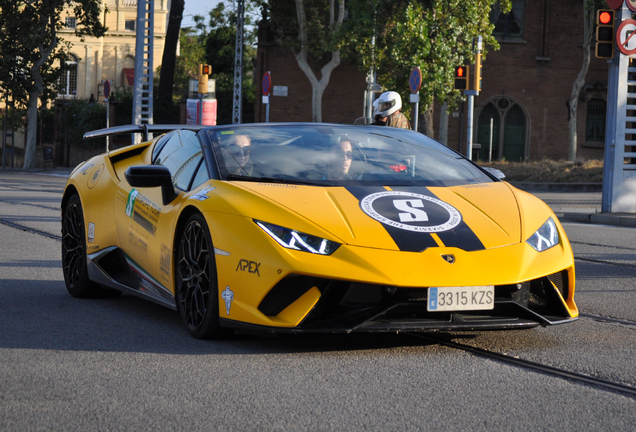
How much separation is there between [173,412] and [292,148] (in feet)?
7.88

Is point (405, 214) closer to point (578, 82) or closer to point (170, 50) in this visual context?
point (578, 82)

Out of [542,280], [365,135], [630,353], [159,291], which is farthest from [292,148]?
[630,353]

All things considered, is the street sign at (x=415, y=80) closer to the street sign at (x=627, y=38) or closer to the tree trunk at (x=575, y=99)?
the street sign at (x=627, y=38)

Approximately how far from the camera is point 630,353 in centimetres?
486

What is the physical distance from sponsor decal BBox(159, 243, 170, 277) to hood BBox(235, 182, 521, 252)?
2.34 feet

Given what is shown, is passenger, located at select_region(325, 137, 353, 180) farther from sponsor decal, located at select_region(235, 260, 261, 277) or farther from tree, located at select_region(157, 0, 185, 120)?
tree, located at select_region(157, 0, 185, 120)

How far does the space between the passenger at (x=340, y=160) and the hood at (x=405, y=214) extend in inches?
9.8

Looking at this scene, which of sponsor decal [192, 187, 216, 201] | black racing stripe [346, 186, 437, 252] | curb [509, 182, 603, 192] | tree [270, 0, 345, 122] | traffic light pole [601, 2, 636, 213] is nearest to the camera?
black racing stripe [346, 186, 437, 252]

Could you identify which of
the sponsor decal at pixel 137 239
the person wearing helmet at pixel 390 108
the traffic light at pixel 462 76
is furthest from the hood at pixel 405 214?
the traffic light at pixel 462 76

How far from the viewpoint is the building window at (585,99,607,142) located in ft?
135

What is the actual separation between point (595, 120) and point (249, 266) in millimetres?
38903

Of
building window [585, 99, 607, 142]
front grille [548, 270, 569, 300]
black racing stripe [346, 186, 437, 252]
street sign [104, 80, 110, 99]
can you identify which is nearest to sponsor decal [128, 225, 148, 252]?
black racing stripe [346, 186, 437, 252]

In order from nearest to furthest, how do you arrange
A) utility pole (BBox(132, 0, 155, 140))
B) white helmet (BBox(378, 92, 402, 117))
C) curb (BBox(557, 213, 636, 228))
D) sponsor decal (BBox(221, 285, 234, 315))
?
sponsor decal (BBox(221, 285, 234, 315)) → white helmet (BBox(378, 92, 402, 117)) → curb (BBox(557, 213, 636, 228)) → utility pole (BBox(132, 0, 155, 140))

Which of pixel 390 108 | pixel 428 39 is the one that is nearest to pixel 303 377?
pixel 390 108
